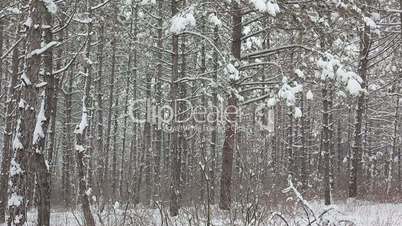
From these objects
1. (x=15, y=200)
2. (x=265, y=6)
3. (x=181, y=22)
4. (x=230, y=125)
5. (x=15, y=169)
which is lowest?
(x=15, y=200)

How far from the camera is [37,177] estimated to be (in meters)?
8.38

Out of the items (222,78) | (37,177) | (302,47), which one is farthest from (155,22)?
(37,177)

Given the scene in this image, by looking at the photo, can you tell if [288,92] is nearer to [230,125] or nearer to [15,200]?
[230,125]

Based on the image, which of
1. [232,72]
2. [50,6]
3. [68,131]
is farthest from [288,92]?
[68,131]

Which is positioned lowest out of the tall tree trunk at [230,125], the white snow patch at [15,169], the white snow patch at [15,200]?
the white snow patch at [15,200]

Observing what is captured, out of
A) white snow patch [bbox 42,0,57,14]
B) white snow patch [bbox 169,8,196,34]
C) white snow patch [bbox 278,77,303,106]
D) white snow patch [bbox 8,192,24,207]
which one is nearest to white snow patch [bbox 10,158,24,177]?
white snow patch [bbox 8,192,24,207]

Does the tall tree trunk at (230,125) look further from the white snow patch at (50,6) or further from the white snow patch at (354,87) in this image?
the white snow patch at (50,6)

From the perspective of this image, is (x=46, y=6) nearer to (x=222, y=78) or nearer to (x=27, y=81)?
(x=27, y=81)

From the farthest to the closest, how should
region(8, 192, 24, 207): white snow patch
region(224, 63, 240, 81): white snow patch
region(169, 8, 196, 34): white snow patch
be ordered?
region(224, 63, 240, 81): white snow patch
region(169, 8, 196, 34): white snow patch
region(8, 192, 24, 207): white snow patch

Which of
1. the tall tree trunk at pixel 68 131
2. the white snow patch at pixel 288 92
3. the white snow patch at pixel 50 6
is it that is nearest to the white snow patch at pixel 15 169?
the white snow patch at pixel 50 6

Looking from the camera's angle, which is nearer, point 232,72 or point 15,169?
point 15,169

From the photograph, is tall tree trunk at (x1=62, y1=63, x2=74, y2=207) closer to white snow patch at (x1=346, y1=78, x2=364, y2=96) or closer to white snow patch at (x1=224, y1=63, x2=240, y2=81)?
white snow patch at (x1=224, y1=63, x2=240, y2=81)

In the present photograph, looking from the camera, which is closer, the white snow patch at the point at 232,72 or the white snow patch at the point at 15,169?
the white snow patch at the point at 15,169

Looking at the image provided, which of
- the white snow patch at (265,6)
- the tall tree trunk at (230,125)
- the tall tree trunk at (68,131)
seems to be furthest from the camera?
the tall tree trunk at (68,131)
